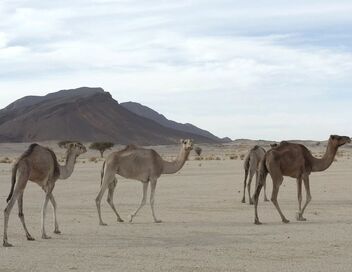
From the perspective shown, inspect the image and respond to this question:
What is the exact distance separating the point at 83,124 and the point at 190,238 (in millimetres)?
158057

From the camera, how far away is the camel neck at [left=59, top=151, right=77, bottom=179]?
15.8 metres

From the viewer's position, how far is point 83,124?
170500 mm

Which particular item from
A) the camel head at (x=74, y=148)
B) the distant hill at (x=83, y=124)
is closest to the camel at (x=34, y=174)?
the camel head at (x=74, y=148)

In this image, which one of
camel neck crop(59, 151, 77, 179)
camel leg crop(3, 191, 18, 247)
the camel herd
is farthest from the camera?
the camel herd

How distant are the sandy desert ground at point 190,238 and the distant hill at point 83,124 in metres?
140

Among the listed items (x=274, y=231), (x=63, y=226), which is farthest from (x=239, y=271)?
(x=63, y=226)

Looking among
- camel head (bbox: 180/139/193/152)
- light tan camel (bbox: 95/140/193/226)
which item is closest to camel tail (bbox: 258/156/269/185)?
camel head (bbox: 180/139/193/152)

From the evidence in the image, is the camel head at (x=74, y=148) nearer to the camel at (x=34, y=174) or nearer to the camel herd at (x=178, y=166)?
the camel herd at (x=178, y=166)

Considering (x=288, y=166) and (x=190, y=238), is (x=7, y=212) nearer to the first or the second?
(x=190, y=238)

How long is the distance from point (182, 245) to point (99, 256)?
1.82 m

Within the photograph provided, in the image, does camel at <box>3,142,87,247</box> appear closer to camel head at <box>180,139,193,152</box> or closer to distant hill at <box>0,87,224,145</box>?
camel head at <box>180,139,193,152</box>

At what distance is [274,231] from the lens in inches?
593

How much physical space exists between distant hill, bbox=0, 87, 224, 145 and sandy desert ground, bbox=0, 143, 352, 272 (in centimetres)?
14002

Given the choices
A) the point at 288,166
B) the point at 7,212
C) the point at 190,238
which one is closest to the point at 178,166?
the point at 288,166
